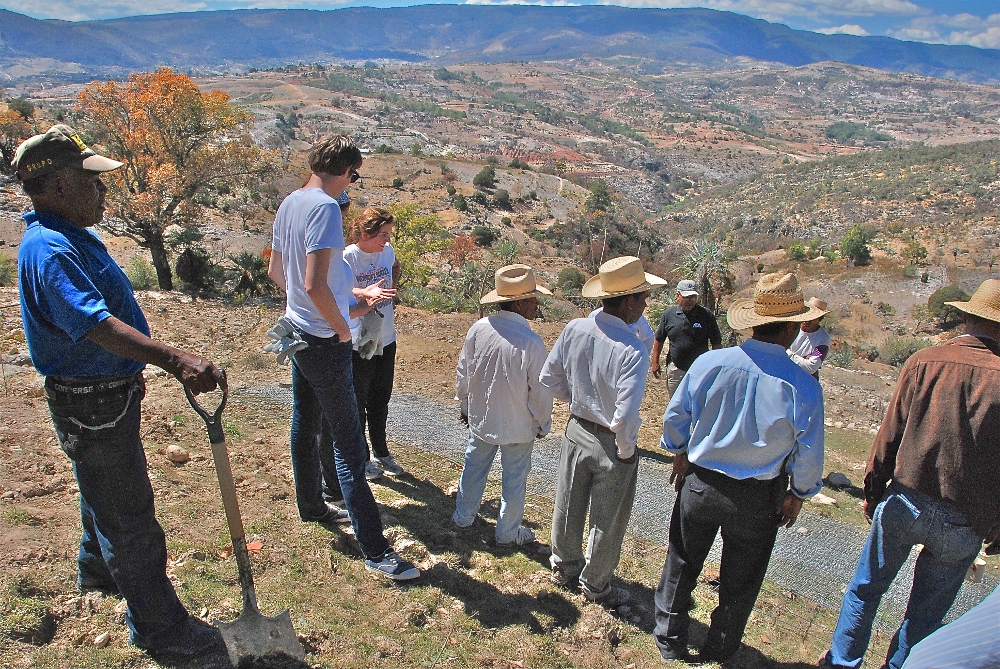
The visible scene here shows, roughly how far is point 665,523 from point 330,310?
314 centimetres

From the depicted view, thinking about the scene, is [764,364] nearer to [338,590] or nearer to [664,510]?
[338,590]

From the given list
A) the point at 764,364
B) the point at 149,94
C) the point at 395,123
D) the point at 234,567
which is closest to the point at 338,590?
the point at 234,567

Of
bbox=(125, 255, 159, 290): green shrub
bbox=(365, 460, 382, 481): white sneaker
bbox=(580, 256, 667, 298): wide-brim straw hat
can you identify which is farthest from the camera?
bbox=(125, 255, 159, 290): green shrub

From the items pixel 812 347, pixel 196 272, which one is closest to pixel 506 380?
pixel 812 347

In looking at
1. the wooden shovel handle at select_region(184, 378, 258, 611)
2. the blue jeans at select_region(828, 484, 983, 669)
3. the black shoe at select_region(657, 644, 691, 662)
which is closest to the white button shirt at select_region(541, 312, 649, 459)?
the black shoe at select_region(657, 644, 691, 662)

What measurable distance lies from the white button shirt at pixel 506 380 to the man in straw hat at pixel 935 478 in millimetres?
1678

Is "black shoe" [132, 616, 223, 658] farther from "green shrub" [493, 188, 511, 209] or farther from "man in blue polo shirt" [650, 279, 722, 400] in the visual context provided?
"green shrub" [493, 188, 511, 209]

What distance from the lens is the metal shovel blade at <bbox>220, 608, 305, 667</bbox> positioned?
2.50m

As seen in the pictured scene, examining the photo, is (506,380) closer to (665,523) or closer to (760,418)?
(760,418)

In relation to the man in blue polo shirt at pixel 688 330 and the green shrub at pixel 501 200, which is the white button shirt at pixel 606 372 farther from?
the green shrub at pixel 501 200

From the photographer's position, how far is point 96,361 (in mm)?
2268

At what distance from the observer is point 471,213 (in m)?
39.8

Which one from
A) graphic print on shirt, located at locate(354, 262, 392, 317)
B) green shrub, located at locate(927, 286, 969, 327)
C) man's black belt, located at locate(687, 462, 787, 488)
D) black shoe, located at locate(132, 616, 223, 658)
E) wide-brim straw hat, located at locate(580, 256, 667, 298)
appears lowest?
green shrub, located at locate(927, 286, 969, 327)

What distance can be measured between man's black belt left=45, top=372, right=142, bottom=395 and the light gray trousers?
2111 millimetres
